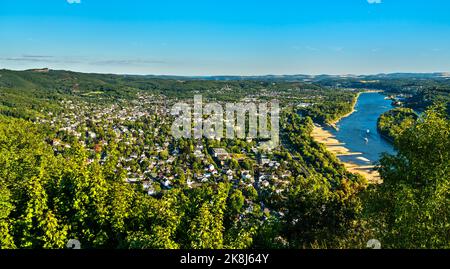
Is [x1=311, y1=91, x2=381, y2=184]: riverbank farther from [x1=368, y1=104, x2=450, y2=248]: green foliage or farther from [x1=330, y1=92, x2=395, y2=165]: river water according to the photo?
[x1=368, y1=104, x2=450, y2=248]: green foliage

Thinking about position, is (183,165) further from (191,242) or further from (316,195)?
(191,242)

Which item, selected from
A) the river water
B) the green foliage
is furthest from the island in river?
the green foliage

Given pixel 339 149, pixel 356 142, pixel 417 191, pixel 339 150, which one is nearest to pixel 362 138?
pixel 356 142

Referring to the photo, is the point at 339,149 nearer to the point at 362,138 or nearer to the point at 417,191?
the point at 362,138

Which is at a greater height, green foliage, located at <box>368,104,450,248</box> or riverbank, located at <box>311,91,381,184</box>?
green foliage, located at <box>368,104,450,248</box>

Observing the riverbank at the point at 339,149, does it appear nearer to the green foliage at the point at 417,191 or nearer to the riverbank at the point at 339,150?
the riverbank at the point at 339,150

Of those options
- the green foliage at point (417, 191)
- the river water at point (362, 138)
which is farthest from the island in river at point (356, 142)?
the green foliage at point (417, 191)

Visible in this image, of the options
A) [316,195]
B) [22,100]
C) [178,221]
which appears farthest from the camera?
[22,100]
